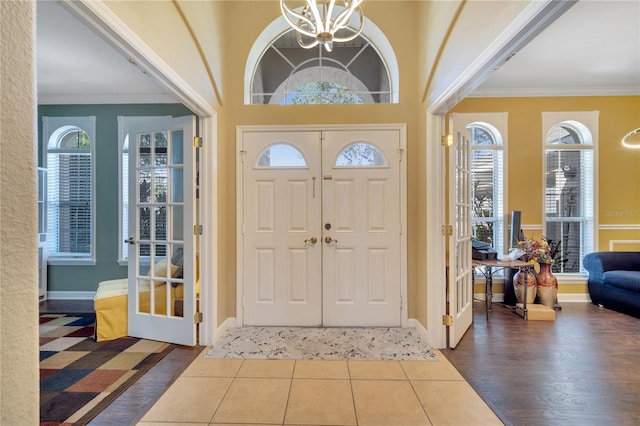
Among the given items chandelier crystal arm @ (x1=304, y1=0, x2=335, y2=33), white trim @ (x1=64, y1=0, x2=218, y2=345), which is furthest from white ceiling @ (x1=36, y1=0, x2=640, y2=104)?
chandelier crystal arm @ (x1=304, y1=0, x2=335, y2=33)

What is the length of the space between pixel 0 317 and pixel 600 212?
19.2 ft

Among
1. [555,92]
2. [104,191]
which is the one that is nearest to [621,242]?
[555,92]

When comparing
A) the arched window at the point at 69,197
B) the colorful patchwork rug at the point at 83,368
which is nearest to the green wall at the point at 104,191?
the arched window at the point at 69,197

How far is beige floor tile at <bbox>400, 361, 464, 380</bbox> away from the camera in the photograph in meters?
2.34

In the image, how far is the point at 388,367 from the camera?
2.49 metres

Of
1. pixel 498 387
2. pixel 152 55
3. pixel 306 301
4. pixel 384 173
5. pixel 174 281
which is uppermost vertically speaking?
pixel 152 55

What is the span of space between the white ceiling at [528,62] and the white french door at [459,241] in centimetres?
148

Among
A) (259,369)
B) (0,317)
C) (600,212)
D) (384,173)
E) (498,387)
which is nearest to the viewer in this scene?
(0,317)

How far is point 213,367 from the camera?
249 cm

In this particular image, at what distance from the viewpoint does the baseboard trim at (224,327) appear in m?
2.96

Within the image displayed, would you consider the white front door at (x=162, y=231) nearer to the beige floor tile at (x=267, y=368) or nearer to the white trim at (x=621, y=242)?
the beige floor tile at (x=267, y=368)

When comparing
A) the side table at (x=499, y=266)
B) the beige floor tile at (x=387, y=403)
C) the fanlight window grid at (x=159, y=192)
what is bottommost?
the beige floor tile at (x=387, y=403)

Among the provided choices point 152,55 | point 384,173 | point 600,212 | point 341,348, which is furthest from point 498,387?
point 600,212

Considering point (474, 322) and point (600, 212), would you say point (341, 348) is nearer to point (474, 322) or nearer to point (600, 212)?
point (474, 322)
